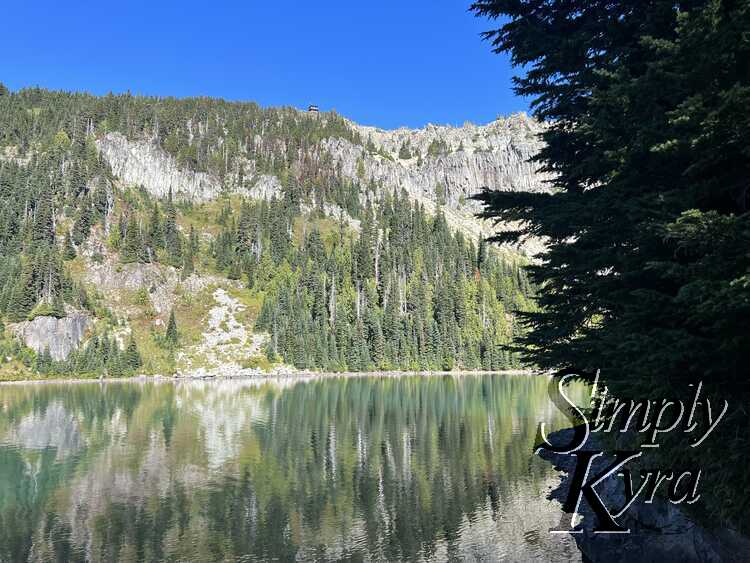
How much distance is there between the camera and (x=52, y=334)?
388 ft

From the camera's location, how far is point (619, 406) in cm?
1479

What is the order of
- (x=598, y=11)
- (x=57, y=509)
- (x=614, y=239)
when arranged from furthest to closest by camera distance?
(x=57, y=509), (x=598, y=11), (x=614, y=239)

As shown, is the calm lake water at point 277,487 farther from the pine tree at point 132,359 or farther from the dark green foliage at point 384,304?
the dark green foliage at point 384,304

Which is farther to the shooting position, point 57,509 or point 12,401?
point 12,401

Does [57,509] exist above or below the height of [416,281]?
below

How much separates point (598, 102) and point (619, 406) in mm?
7997

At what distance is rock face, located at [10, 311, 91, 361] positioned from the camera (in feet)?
383

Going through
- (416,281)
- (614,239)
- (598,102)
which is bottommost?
(614,239)

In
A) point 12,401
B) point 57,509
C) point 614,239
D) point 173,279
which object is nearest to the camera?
point 614,239

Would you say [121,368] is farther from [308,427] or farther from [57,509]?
[57,509]

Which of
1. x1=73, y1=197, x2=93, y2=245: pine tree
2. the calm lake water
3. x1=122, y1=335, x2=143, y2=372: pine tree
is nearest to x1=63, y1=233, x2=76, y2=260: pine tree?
x1=73, y1=197, x2=93, y2=245: pine tree

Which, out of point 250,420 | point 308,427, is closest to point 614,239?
point 308,427

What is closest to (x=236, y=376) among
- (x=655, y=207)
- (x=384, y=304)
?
(x=384, y=304)

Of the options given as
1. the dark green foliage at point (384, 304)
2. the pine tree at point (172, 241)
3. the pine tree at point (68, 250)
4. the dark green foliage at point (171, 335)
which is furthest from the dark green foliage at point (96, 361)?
the pine tree at point (172, 241)
